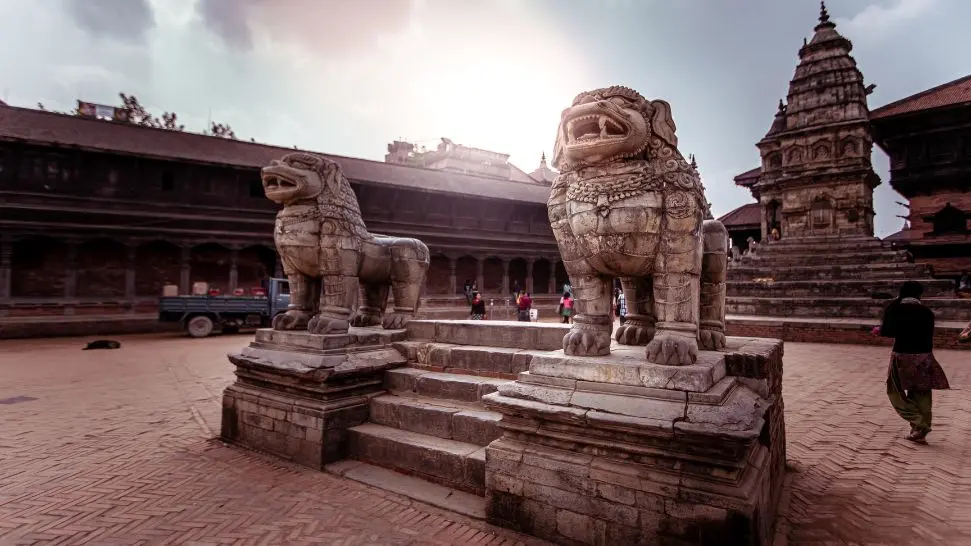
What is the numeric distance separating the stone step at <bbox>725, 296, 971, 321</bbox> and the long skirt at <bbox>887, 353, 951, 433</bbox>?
36.6 feet

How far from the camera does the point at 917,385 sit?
453 centimetres

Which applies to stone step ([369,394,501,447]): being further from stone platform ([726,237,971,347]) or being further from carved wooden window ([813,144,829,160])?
carved wooden window ([813,144,829,160])

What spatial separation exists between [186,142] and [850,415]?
2358cm

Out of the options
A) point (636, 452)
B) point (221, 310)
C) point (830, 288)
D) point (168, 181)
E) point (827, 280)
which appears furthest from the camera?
point (168, 181)

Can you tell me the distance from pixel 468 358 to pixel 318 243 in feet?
6.19

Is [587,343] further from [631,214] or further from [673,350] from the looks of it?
[631,214]

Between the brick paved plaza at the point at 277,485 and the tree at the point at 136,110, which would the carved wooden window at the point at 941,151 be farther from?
the tree at the point at 136,110

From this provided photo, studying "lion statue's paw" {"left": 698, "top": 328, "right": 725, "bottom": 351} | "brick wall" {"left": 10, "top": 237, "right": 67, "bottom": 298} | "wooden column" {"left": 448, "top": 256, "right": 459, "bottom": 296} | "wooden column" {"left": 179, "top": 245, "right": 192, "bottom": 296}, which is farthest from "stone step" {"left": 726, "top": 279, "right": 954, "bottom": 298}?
"brick wall" {"left": 10, "top": 237, "right": 67, "bottom": 298}

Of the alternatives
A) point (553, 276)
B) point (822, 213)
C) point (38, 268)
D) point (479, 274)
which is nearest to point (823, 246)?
point (822, 213)

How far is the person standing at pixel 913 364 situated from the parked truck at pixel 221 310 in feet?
48.8

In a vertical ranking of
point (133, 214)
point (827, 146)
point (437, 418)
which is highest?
point (827, 146)

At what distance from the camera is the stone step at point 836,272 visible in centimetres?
1575

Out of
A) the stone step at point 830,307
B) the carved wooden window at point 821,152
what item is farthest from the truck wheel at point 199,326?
the carved wooden window at point 821,152

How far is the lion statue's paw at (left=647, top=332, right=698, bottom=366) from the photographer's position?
2658mm
